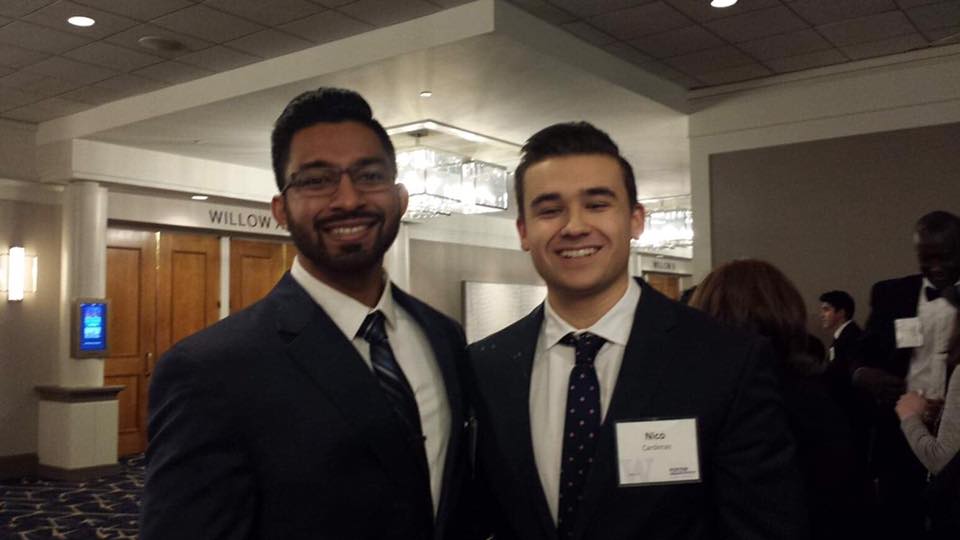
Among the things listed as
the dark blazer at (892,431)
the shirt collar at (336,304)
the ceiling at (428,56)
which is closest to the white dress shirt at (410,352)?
the shirt collar at (336,304)

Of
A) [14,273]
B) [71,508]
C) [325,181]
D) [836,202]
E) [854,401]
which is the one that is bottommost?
[71,508]

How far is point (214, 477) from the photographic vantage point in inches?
46.4

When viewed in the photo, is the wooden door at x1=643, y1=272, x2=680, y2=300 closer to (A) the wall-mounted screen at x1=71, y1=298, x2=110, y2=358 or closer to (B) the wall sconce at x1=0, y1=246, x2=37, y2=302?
(A) the wall-mounted screen at x1=71, y1=298, x2=110, y2=358

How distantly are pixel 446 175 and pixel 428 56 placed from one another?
82.2 inches

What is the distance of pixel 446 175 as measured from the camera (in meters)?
7.26

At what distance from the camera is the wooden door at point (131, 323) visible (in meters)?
8.63

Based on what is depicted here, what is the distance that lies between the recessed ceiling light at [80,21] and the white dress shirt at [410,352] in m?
4.60

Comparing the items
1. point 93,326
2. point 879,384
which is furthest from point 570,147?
point 93,326

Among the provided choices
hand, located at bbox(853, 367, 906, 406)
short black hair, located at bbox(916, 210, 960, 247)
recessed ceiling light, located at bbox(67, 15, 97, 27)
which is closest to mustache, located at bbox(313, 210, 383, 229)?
short black hair, located at bbox(916, 210, 960, 247)

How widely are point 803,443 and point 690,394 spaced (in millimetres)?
820

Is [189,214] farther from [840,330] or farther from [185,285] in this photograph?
[840,330]

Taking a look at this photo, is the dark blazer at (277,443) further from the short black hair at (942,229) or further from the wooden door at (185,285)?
the wooden door at (185,285)

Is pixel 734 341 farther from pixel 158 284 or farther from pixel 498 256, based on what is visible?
pixel 498 256

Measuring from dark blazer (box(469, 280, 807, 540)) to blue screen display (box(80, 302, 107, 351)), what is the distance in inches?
283
